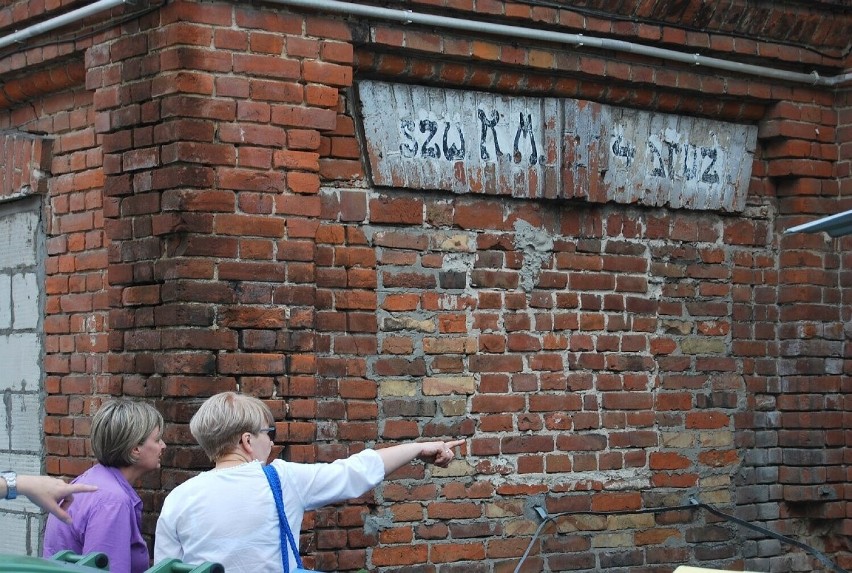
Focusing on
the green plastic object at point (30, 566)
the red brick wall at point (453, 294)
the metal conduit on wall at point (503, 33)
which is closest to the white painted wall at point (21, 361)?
the red brick wall at point (453, 294)

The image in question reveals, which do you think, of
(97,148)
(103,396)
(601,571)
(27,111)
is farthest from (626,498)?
(27,111)

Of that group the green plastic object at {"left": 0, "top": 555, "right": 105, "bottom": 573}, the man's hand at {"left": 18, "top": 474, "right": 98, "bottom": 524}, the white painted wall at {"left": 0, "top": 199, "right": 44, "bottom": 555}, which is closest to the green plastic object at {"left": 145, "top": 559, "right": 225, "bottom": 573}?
the green plastic object at {"left": 0, "top": 555, "right": 105, "bottom": 573}

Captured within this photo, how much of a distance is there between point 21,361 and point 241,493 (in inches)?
114

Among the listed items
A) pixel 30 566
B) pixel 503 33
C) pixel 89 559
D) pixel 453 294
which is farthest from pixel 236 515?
pixel 503 33

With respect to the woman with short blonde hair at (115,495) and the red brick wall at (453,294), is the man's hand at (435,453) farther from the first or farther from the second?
the red brick wall at (453,294)

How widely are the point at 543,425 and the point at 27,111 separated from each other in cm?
302

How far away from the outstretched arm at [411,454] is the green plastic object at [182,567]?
880mm

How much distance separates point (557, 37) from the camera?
21.4 ft

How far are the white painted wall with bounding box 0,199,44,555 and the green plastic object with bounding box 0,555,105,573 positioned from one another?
3.18 meters

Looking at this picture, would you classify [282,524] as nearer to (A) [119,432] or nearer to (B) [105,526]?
(B) [105,526]

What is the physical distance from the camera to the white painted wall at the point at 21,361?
21.8 ft

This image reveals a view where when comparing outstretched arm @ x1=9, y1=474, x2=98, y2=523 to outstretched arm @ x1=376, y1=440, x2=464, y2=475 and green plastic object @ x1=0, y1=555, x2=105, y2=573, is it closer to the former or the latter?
green plastic object @ x1=0, y1=555, x2=105, y2=573

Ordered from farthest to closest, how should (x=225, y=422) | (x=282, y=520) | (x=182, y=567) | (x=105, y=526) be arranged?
(x=105, y=526) < (x=225, y=422) < (x=282, y=520) < (x=182, y=567)

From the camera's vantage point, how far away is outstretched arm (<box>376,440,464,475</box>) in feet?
15.1
